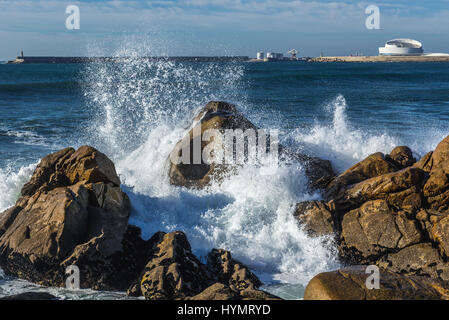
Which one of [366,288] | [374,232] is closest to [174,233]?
[366,288]

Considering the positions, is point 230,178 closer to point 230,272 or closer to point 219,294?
point 230,272

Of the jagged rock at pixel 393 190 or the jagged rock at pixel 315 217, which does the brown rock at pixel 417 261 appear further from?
the jagged rock at pixel 315 217

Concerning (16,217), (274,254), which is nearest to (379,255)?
(274,254)

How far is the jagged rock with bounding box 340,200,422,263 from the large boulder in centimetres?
303

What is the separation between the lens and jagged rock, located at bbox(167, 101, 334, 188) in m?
7.56

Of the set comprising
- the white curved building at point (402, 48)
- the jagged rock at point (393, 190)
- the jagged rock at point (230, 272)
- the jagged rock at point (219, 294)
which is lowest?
the jagged rock at point (230, 272)

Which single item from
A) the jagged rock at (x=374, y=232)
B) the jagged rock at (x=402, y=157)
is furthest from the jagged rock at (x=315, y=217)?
the jagged rock at (x=402, y=157)

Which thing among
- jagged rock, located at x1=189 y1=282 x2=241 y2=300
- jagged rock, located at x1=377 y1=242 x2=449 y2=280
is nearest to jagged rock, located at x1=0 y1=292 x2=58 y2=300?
jagged rock, located at x1=189 y1=282 x2=241 y2=300

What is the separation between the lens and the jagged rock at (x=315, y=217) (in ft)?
20.6

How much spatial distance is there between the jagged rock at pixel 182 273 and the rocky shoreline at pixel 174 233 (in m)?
0.01

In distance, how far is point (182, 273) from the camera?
4.99 m

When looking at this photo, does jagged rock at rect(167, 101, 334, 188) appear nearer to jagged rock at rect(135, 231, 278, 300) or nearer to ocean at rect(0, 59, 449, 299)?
ocean at rect(0, 59, 449, 299)

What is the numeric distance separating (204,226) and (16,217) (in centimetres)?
273

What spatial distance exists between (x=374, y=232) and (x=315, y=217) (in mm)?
907
